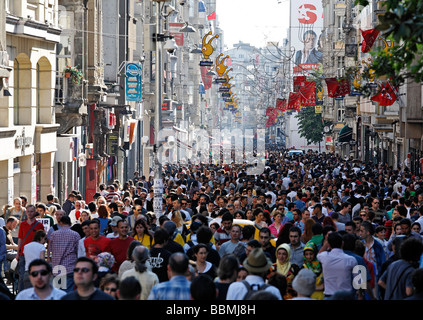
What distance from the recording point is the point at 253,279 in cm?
855

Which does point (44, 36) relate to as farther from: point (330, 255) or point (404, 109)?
point (404, 109)

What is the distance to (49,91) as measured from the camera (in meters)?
27.8

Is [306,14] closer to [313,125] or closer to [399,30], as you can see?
[313,125]

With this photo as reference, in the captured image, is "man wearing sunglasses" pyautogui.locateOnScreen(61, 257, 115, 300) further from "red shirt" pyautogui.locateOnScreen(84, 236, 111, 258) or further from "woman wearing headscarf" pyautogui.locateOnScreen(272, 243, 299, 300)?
"red shirt" pyautogui.locateOnScreen(84, 236, 111, 258)

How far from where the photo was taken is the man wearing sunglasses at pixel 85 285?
7.48 metres

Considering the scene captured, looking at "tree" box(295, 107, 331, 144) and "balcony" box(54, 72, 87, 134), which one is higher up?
"balcony" box(54, 72, 87, 134)

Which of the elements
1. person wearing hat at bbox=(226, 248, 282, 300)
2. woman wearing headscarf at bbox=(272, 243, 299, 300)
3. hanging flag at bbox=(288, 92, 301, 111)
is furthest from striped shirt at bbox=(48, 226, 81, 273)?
hanging flag at bbox=(288, 92, 301, 111)

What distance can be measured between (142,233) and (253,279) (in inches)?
155

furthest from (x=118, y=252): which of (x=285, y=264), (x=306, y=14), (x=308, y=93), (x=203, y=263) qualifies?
(x=306, y=14)

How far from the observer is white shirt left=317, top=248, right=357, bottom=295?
9.84 metres

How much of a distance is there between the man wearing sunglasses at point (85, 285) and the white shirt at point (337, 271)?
3.00m

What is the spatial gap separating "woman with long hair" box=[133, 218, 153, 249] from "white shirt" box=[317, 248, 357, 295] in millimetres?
3046

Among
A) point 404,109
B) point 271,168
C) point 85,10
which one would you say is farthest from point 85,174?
point 404,109

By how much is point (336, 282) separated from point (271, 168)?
3336 centimetres
